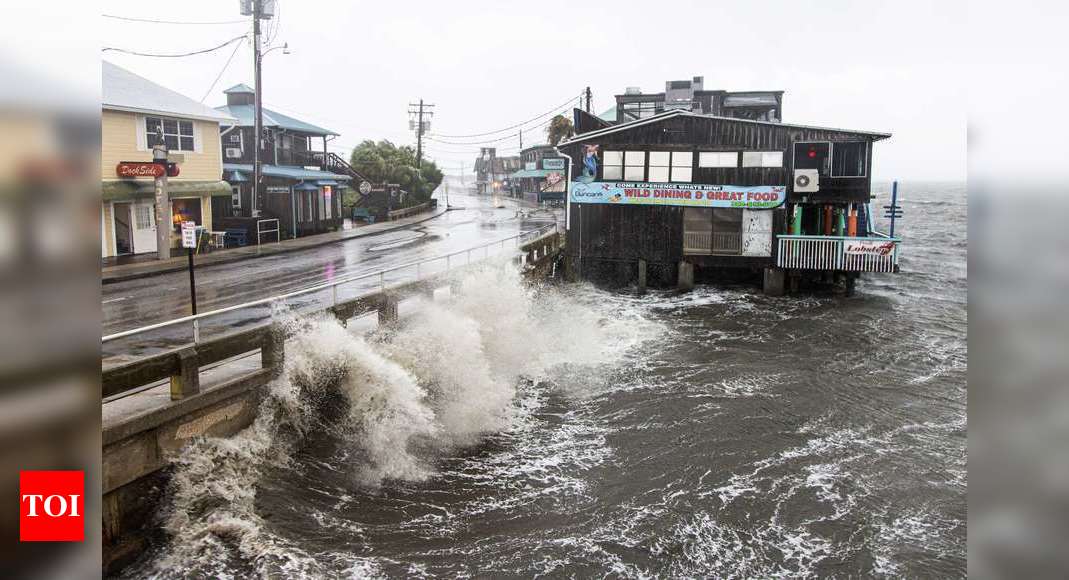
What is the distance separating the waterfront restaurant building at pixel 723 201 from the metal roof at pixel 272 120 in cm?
1609

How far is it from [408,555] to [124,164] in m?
20.2

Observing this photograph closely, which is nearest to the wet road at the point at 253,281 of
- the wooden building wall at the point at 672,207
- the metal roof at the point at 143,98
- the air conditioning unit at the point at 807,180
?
the wooden building wall at the point at 672,207

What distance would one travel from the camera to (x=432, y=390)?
12.5 metres

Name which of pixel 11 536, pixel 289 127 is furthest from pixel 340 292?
pixel 289 127

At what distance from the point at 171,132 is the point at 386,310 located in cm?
1684

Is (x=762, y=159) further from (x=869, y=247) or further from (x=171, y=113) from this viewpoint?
(x=171, y=113)

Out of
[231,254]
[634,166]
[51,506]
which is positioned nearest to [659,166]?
[634,166]

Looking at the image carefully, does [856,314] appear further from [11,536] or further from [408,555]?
[11,536]

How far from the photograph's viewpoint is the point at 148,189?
24.1 metres

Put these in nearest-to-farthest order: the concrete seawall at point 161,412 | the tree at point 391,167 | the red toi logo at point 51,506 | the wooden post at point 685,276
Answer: the red toi logo at point 51,506
the concrete seawall at point 161,412
the wooden post at point 685,276
the tree at point 391,167

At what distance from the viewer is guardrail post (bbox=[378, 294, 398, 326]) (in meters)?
13.5

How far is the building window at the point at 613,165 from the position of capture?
88.4 feet

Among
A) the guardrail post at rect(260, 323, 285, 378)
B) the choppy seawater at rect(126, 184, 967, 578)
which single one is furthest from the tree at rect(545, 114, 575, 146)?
the guardrail post at rect(260, 323, 285, 378)

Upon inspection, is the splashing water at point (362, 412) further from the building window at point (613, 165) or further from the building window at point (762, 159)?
the building window at point (762, 159)
